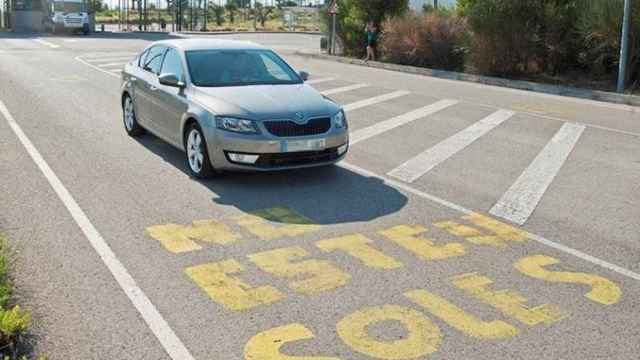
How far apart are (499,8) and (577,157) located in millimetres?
12545

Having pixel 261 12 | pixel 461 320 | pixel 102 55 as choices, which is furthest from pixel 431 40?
pixel 261 12

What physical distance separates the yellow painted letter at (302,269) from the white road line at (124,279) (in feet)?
3.22

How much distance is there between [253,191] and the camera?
25.9 feet

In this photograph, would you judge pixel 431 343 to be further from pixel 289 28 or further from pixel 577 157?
pixel 289 28

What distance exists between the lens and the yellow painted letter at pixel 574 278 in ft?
16.9

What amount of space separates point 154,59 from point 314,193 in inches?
141

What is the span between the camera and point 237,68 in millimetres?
9094

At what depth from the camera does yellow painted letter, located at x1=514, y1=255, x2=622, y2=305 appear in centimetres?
516

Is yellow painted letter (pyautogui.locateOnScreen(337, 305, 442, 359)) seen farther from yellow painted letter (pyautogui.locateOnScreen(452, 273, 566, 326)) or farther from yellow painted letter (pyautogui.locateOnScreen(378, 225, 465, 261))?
yellow painted letter (pyautogui.locateOnScreen(378, 225, 465, 261))

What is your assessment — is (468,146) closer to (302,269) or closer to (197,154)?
(197,154)

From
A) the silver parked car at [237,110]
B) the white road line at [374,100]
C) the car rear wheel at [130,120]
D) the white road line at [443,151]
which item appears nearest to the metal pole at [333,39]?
the white road line at [374,100]

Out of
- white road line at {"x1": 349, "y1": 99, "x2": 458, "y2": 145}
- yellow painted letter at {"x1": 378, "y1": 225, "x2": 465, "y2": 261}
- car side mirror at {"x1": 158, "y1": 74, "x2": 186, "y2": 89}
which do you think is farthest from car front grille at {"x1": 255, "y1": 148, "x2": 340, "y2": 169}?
white road line at {"x1": 349, "y1": 99, "x2": 458, "y2": 145}

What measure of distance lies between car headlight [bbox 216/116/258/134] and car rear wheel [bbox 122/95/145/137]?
3.15m

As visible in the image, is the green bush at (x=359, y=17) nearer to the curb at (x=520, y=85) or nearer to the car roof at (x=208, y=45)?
the curb at (x=520, y=85)
